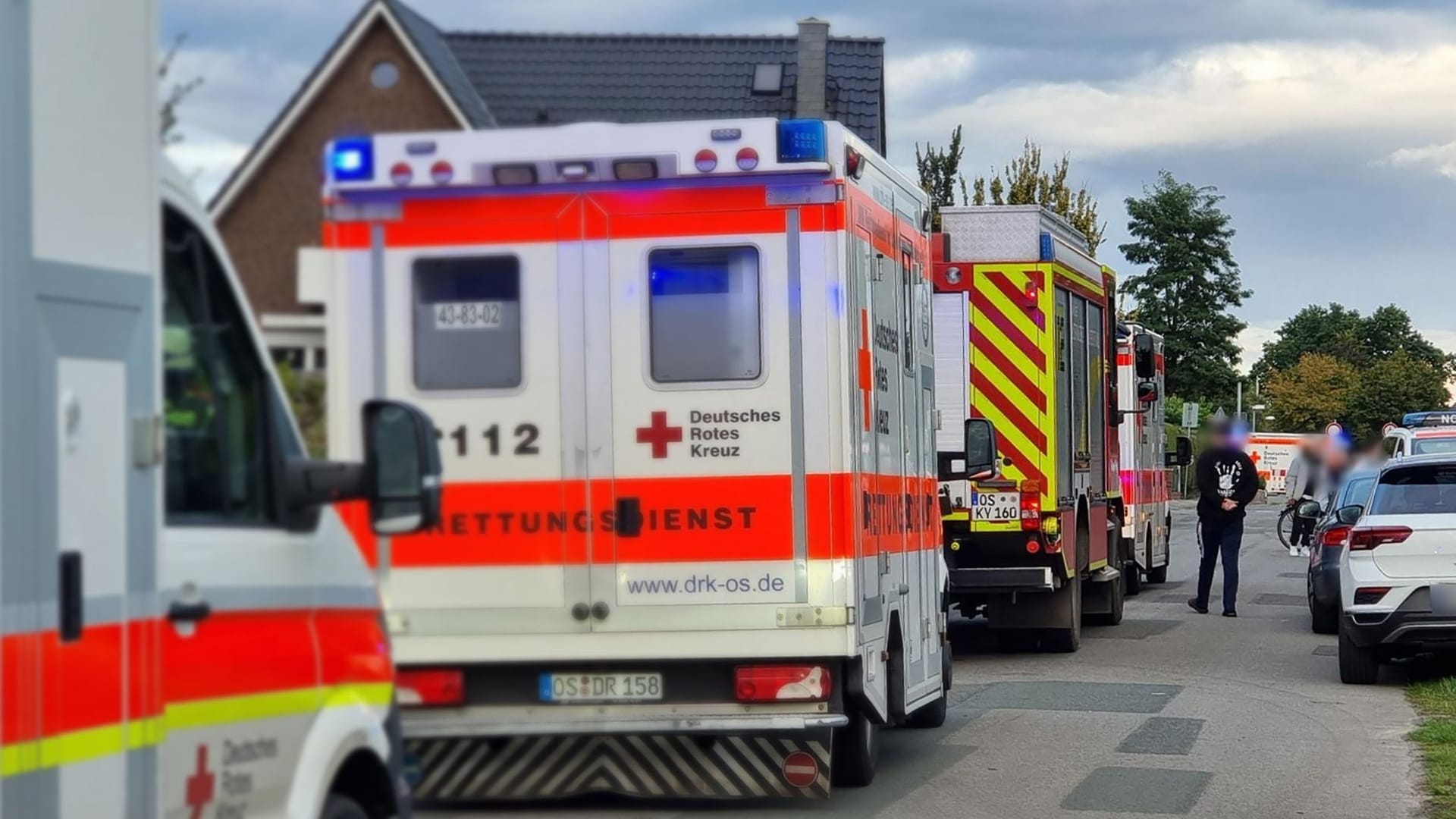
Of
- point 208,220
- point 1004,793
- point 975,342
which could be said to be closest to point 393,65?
point 208,220

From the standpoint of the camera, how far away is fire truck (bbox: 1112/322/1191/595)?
72.8ft

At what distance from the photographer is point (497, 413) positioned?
8461 mm

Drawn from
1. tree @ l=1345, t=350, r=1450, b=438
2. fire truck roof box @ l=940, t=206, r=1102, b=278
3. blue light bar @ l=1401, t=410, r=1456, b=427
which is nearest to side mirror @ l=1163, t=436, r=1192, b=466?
blue light bar @ l=1401, t=410, r=1456, b=427

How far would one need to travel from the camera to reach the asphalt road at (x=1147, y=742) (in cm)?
944

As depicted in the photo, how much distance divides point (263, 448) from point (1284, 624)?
17228 millimetres

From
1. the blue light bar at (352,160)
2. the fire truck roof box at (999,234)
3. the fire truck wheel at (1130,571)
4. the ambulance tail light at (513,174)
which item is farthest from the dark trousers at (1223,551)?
the blue light bar at (352,160)

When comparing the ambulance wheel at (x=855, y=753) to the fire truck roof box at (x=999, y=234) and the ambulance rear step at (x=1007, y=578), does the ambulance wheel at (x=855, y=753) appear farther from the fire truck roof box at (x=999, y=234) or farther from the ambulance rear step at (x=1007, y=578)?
the fire truck roof box at (x=999, y=234)

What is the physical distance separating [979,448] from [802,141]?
389 centimetres

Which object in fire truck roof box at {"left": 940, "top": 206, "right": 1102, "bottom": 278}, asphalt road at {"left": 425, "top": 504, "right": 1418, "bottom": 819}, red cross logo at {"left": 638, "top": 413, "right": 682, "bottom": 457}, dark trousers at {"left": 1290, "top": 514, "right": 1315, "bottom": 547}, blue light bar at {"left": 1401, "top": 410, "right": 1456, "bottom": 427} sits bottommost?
asphalt road at {"left": 425, "top": 504, "right": 1418, "bottom": 819}

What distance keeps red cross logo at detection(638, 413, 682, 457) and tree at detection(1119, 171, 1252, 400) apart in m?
78.8

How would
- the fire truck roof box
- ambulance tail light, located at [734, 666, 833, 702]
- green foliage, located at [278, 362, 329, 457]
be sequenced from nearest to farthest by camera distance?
1. green foliage, located at [278, 362, 329, 457]
2. ambulance tail light, located at [734, 666, 833, 702]
3. the fire truck roof box

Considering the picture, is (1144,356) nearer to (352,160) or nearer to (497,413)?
(497,413)

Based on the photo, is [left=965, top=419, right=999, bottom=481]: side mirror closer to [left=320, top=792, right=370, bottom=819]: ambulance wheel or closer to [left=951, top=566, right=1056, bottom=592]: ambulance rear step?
[left=951, top=566, right=1056, bottom=592]: ambulance rear step

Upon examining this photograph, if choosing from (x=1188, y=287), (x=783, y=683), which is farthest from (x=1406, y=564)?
(x=1188, y=287)
